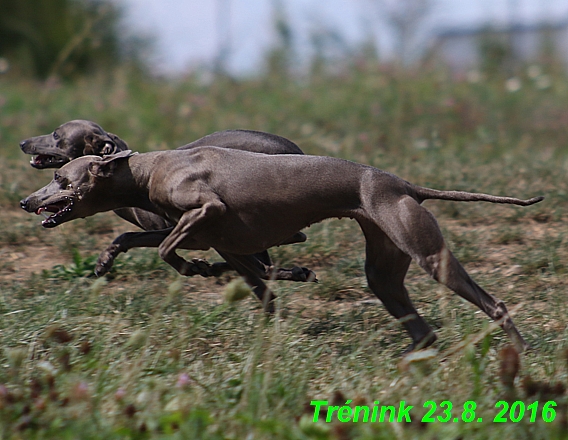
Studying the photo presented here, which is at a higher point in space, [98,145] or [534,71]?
[534,71]

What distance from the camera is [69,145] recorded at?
5.30m

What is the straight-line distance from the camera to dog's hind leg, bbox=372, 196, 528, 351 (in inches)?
150

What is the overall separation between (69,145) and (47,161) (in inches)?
7.6

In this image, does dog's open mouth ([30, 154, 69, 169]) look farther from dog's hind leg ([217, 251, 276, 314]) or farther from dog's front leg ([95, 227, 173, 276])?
dog's hind leg ([217, 251, 276, 314])

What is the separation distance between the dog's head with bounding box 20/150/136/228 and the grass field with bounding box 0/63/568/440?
0.46m

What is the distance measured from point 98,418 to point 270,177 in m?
1.65

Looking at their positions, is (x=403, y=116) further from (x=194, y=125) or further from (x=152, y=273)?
(x=152, y=273)

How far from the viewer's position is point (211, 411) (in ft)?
10.2

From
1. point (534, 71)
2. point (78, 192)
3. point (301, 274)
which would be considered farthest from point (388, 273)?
point (534, 71)

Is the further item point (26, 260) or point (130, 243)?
point (26, 260)

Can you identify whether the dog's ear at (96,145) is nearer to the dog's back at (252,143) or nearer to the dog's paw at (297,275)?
the dog's back at (252,143)

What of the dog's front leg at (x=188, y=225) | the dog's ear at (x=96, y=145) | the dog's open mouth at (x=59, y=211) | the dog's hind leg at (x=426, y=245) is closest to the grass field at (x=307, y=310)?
the dog's hind leg at (x=426, y=245)

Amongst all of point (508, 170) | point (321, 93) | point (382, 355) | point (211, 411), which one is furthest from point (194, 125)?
point (211, 411)

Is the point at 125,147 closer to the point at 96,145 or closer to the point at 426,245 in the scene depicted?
the point at 96,145
